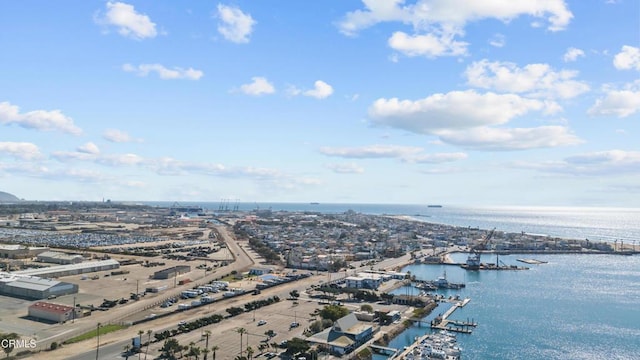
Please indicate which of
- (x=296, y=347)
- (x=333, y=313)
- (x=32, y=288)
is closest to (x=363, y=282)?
(x=333, y=313)

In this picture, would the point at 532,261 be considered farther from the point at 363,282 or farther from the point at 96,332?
the point at 96,332

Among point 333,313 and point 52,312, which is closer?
point 52,312

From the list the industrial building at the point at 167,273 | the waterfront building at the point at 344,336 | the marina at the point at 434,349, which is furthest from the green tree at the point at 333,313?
the industrial building at the point at 167,273

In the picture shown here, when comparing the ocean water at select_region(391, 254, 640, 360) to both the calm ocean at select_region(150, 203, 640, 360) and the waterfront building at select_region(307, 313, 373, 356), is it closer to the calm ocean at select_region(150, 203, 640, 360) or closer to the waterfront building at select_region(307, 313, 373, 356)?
the calm ocean at select_region(150, 203, 640, 360)

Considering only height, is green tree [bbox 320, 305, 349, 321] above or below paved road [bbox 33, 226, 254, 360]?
above

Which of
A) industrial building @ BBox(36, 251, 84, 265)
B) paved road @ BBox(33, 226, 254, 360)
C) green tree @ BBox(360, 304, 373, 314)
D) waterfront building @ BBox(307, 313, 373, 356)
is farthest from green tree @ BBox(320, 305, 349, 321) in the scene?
industrial building @ BBox(36, 251, 84, 265)

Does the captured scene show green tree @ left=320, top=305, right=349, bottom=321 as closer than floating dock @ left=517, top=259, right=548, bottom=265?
Yes

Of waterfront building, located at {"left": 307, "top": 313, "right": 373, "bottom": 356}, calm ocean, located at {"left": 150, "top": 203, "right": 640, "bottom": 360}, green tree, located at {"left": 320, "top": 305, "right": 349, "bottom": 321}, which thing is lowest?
calm ocean, located at {"left": 150, "top": 203, "right": 640, "bottom": 360}

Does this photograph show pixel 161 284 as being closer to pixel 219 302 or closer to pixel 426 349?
pixel 219 302
